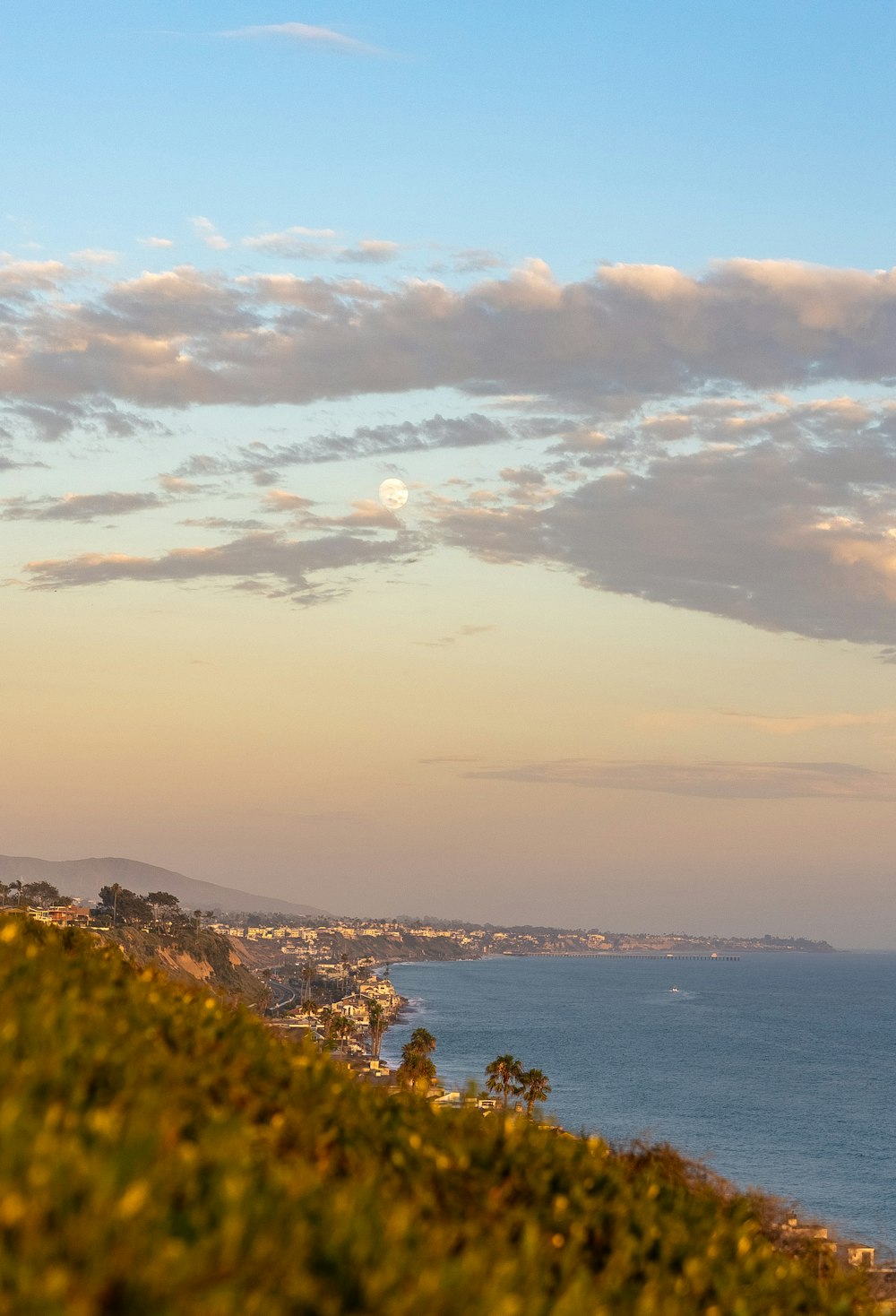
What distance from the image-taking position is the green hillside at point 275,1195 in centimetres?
593

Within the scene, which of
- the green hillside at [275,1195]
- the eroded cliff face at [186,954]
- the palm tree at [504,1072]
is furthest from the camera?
the eroded cliff face at [186,954]

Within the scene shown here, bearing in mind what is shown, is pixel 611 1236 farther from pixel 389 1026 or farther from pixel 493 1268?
pixel 389 1026

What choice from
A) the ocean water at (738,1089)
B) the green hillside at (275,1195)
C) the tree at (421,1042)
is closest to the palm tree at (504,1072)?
the ocean water at (738,1089)

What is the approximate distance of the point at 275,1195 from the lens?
7.30 m

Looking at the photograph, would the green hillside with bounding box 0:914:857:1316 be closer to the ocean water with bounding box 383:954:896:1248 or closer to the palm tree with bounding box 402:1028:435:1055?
the ocean water with bounding box 383:954:896:1248

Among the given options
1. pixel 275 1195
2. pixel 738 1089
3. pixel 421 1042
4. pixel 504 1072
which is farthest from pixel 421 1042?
pixel 275 1195

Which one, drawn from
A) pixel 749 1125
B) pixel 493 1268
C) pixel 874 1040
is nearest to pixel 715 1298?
pixel 493 1268

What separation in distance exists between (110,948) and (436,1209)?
7.90 meters

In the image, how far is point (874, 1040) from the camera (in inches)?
6905

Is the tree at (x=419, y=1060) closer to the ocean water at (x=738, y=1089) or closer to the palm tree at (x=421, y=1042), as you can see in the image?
the palm tree at (x=421, y=1042)

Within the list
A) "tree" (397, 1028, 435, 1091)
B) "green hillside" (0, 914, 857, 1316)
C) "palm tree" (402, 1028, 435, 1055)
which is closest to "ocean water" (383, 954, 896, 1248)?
"tree" (397, 1028, 435, 1091)

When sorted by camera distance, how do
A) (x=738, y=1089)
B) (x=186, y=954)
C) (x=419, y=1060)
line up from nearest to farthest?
(x=419, y=1060)
(x=738, y=1089)
(x=186, y=954)

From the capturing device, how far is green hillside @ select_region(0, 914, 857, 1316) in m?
5.93

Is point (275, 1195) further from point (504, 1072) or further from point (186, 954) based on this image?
point (186, 954)
